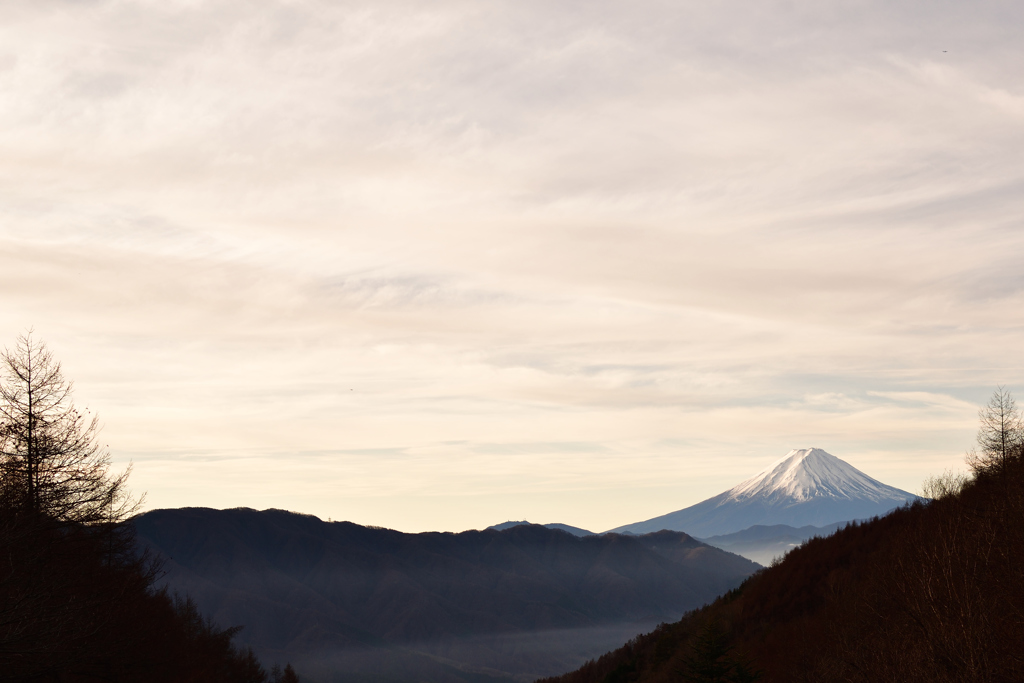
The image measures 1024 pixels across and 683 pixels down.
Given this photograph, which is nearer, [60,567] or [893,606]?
[60,567]

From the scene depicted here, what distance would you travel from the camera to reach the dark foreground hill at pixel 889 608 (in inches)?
776

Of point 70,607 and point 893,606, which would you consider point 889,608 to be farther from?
point 70,607

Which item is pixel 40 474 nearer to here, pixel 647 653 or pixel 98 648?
pixel 98 648

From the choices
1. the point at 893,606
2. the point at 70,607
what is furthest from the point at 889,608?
the point at 70,607

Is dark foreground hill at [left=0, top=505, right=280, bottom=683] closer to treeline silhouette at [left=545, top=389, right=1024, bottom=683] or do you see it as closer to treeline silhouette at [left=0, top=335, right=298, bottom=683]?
treeline silhouette at [left=0, top=335, right=298, bottom=683]

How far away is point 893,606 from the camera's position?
3353 centimetres

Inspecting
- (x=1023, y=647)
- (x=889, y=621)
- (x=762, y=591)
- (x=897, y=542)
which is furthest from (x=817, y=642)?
(x=1023, y=647)

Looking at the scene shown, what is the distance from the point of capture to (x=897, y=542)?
142 feet

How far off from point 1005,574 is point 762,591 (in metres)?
36.7

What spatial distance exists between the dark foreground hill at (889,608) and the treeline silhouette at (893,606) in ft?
0.24

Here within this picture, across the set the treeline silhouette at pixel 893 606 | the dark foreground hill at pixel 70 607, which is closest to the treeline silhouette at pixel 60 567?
the dark foreground hill at pixel 70 607

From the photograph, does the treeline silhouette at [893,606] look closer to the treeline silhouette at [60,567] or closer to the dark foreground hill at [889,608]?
the dark foreground hill at [889,608]

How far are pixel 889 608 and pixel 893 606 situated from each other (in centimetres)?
136

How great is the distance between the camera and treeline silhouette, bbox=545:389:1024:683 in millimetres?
19812
